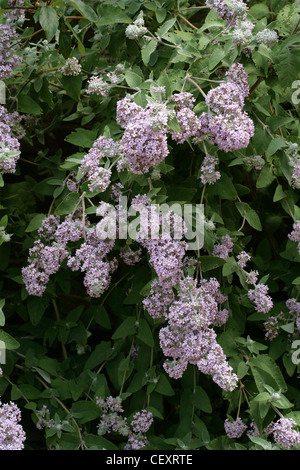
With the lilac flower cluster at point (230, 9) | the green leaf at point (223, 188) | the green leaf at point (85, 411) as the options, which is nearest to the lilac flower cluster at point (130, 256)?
the green leaf at point (223, 188)

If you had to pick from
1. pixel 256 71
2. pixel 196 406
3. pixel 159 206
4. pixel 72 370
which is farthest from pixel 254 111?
pixel 72 370

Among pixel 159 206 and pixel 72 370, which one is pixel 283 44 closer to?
pixel 159 206

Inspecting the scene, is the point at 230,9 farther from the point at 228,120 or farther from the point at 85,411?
the point at 85,411

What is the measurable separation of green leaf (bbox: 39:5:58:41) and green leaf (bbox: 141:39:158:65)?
1.24 feet

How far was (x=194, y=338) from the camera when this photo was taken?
200 cm

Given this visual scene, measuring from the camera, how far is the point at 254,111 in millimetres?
2541

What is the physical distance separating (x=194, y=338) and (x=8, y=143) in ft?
3.24

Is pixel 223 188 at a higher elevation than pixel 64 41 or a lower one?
lower

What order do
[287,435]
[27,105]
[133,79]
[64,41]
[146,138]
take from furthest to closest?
[27,105]
[64,41]
[133,79]
[287,435]
[146,138]

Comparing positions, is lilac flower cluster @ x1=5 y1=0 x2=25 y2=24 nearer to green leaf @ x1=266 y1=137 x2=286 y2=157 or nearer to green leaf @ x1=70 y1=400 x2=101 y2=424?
green leaf @ x1=266 y1=137 x2=286 y2=157

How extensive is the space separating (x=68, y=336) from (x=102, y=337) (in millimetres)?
501

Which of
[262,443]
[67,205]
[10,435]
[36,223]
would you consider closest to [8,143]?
[67,205]

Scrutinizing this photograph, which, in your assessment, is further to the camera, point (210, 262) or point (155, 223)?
point (210, 262)

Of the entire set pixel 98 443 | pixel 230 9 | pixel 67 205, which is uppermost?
pixel 230 9
